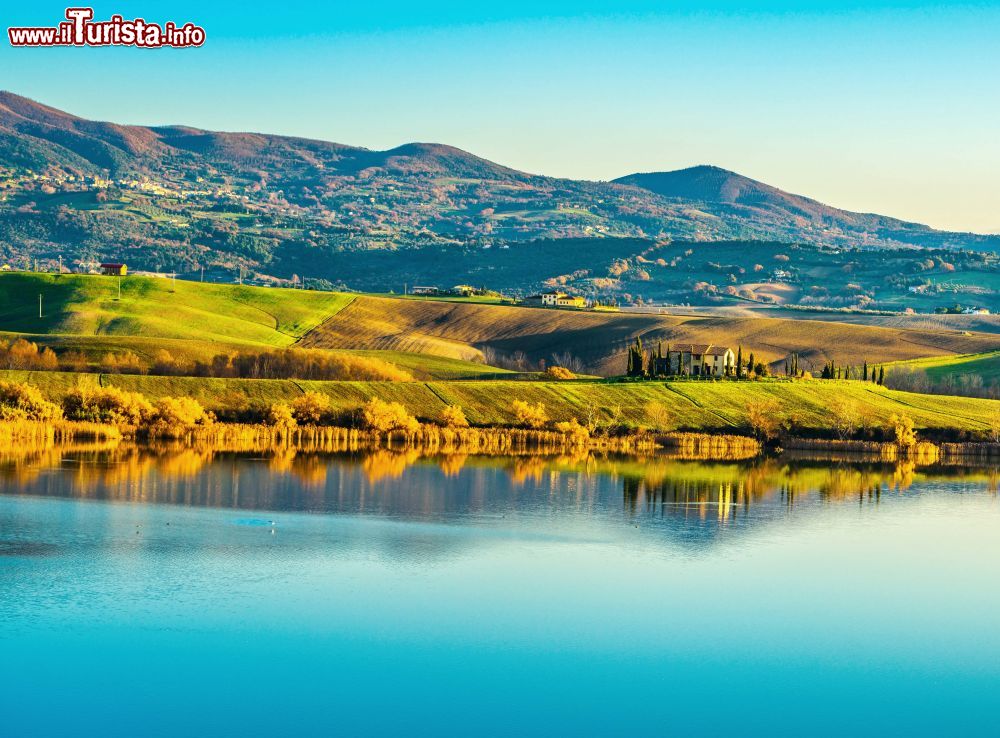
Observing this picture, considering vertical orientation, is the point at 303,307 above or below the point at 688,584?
above

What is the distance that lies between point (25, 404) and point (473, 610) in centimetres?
5843

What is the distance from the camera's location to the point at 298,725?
34.8m

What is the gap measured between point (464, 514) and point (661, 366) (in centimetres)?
6897

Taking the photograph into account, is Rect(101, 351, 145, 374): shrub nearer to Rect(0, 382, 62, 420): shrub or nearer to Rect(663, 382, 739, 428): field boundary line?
Rect(0, 382, 62, 420): shrub

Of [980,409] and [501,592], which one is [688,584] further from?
[980,409]

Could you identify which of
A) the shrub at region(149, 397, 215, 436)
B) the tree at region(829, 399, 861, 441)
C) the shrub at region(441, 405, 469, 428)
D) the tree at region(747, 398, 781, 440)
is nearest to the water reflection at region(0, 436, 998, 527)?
the shrub at region(149, 397, 215, 436)

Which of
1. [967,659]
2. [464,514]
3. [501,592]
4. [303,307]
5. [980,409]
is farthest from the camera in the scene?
[303,307]

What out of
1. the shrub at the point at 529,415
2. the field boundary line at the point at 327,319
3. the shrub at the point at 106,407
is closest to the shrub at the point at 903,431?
the shrub at the point at 529,415

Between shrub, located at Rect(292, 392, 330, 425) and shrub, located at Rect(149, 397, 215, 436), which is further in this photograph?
shrub, located at Rect(292, 392, 330, 425)

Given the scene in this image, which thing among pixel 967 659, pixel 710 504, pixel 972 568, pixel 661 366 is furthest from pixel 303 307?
pixel 967 659

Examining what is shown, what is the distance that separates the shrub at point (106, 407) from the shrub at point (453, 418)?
2403 centimetres

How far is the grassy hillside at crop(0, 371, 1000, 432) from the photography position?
105 metres

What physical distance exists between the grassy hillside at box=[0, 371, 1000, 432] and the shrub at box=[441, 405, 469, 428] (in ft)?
A: 4.07

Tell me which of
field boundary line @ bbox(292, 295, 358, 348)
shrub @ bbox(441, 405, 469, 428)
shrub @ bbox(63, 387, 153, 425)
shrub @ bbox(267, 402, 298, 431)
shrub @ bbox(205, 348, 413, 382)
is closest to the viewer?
shrub @ bbox(63, 387, 153, 425)
